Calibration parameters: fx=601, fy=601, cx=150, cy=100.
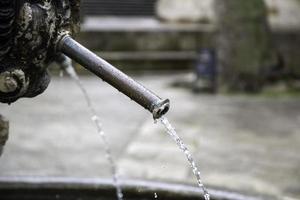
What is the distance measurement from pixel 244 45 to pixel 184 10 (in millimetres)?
6432

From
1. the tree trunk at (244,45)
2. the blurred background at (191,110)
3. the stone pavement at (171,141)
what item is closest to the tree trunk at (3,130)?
the blurred background at (191,110)

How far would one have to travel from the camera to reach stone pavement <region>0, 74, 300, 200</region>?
4.81 metres

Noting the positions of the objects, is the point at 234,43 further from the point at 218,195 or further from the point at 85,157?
the point at 218,195

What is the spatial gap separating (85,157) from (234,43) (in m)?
4.28

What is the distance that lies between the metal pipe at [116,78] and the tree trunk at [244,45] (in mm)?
6887

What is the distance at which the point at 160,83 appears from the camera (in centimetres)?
1094

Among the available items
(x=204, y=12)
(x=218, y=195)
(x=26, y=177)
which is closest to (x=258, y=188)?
(x=218, y=195)

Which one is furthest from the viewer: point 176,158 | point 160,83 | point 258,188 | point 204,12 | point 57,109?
point 204,12

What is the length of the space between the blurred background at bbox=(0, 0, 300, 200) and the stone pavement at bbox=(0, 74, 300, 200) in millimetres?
12

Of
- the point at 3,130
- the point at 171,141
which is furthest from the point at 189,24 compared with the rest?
the point at 3,130

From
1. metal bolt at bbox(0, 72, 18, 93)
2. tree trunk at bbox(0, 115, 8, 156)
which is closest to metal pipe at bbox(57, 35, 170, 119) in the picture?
metal bolt at bbox(0, 72, 18, 93)

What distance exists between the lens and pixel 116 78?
2.05 metres

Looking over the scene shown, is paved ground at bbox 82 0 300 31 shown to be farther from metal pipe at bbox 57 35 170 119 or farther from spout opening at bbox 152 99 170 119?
spout opening at bbox 152 99 170 119

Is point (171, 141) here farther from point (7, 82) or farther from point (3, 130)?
point (7, 82)
